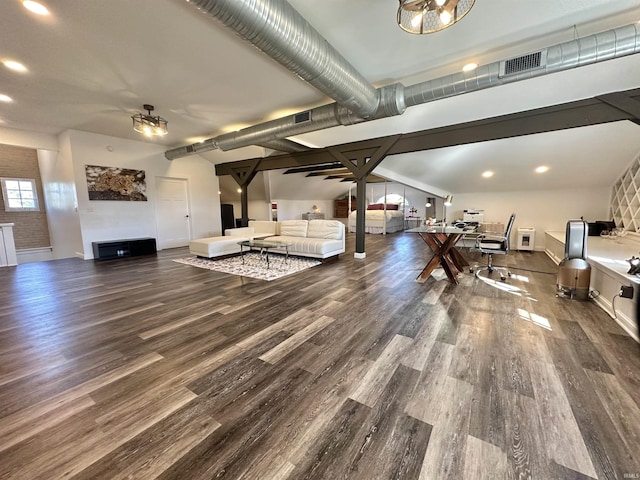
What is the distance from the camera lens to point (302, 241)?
513 cm

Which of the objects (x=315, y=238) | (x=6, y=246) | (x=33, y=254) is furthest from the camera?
(x=33, y=254)

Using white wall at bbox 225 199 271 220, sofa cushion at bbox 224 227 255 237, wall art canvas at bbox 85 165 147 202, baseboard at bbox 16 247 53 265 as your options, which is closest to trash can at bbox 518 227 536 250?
sofa cushion at bbox 224 227 255 237

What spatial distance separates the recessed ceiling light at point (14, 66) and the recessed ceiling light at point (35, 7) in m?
1.24

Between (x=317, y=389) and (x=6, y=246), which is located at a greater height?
(x=6, y=246)

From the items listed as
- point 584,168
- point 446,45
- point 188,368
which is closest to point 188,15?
point 446,45

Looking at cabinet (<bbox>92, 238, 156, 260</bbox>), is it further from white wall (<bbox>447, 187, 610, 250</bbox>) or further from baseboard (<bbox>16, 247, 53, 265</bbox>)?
white wall (<bbox>447, 187, 610, 250</bbox>)

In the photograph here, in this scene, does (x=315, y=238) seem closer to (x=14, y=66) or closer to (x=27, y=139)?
(x=14, y=66)

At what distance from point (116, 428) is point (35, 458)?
28 cm

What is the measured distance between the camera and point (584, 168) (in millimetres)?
4922

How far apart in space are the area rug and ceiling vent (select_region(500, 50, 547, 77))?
142 inches

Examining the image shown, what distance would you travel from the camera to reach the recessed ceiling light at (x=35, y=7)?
6.21 feet

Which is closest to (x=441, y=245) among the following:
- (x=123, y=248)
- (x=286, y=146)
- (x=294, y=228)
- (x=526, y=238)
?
(x=294, y=228)

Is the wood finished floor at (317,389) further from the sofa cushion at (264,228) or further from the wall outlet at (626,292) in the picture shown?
the sofa cushion at (264,228)

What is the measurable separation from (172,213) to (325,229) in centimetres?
466
